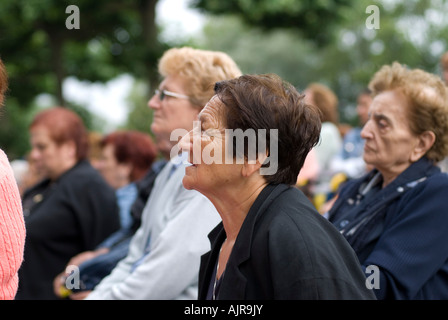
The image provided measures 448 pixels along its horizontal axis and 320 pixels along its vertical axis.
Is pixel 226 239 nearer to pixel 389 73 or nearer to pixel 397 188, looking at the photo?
pixel 397 188

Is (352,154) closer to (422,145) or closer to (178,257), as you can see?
(422,145)

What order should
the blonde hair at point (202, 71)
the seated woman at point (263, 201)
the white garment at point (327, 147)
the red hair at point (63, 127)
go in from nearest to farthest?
the seated woman at point (263, 201) → the blonde hair at point (202, 71) → the red hair at point (63, 127) → the white garment at point (327, 147)

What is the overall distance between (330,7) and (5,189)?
39.8 feet

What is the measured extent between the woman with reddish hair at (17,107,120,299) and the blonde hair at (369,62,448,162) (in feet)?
8.08

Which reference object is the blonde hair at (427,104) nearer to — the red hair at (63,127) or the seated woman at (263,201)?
the seated woman at (263,201)

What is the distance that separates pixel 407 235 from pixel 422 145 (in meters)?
0.58

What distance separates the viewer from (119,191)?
17.0ft

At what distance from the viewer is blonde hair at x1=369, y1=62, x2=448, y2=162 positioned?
8.90ft

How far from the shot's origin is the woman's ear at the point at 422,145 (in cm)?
272

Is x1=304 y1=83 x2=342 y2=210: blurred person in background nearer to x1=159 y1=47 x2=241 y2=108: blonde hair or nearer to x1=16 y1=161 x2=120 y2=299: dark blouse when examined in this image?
x1=16 y1=161 x2=120 y2=299: dark blouse

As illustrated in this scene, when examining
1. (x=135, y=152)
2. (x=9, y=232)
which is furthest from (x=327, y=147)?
(x=9, y=232)

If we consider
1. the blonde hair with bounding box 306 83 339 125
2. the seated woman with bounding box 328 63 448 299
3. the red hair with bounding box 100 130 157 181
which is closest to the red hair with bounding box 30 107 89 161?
the red hair with bounding box 100 130 157 181

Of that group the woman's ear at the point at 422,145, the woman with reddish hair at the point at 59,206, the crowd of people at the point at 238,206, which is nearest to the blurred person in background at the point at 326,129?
the crowd of people at the point at 238,206
